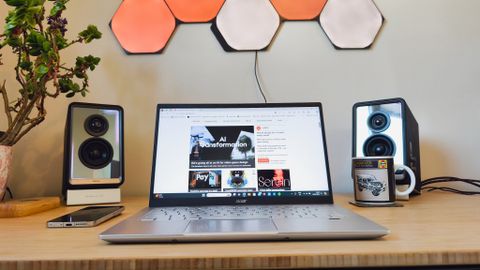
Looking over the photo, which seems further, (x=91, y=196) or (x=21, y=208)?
(x=91, y=196)

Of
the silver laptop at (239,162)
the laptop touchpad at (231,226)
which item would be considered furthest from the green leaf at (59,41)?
the laptop touchpad at (231,226)

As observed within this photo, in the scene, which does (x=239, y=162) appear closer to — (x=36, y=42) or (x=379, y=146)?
(x=379, y=146)

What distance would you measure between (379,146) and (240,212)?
0.47 meters

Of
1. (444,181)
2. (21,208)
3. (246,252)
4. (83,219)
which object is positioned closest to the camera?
(246,252)

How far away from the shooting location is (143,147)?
1.04 m

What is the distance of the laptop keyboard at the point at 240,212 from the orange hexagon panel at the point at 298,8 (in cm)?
69

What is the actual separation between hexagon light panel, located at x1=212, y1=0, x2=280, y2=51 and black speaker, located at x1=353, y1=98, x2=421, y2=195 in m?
0.40

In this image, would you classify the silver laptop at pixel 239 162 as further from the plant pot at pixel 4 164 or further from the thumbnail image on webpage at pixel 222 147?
the plant pot at pixel 4 164

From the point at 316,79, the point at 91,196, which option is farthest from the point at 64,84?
the point at 316,79

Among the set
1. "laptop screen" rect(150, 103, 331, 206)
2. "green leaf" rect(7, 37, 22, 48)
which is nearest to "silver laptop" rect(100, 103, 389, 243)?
"laptop screen" rect(150, 103, 331, 206)

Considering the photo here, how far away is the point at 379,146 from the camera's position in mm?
865

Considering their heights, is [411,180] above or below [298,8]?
below

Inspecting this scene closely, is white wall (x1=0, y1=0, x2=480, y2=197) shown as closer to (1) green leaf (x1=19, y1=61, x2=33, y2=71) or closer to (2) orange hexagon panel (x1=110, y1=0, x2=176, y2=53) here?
(2) orange hexagon panel (x1=110, y1=0, x2=176, y2=53)

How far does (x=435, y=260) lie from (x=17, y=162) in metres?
1.18
